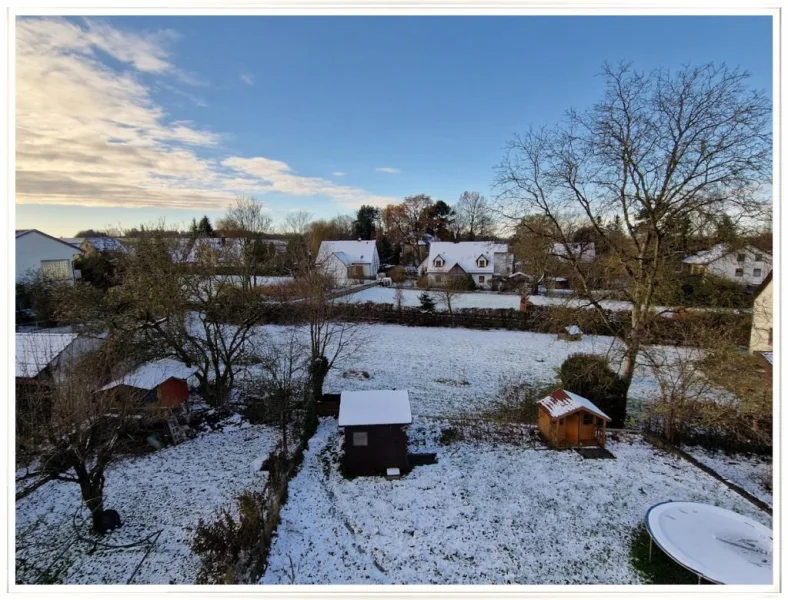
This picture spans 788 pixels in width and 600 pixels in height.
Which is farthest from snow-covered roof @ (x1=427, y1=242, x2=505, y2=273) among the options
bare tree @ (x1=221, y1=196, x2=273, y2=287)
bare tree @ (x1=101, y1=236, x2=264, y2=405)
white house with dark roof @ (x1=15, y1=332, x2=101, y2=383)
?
white house with dark roof @ (x1=15, y1=332, x2=101, y2=383)

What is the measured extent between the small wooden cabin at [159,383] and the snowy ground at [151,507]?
1.30 metres

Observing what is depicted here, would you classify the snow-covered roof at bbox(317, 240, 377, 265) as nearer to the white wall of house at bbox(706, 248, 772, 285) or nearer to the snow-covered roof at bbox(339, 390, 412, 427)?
the snow-covered roof at bbox(339, 390, 412, 427)

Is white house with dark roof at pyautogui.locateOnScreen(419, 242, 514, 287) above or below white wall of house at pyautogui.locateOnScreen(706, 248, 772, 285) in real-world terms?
above

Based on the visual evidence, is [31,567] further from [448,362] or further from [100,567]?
[448,362]

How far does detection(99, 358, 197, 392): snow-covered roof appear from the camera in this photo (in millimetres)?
8195

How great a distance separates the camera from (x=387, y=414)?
777 centimetres

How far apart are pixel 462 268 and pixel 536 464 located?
85.8 feet

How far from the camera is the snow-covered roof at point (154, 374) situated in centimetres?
820

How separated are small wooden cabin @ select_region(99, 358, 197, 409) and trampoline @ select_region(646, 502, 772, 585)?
30.8ft

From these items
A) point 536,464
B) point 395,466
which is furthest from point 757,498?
point 395,466

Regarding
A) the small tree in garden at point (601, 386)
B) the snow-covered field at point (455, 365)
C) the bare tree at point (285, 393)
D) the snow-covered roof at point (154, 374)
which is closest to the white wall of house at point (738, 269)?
the snow-covered field at point (455, 365)

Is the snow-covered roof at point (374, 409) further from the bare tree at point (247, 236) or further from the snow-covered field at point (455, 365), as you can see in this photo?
the bare tree at point (247, 236)

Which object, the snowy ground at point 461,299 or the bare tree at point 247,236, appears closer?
the bare tree at point 247,236
